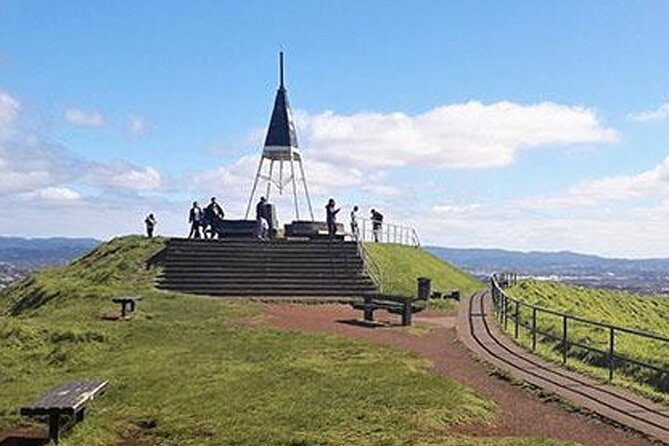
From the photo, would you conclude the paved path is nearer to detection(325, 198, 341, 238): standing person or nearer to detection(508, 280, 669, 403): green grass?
detection(508, 280, 669, 403): green grass

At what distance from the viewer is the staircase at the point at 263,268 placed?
90.5 feet

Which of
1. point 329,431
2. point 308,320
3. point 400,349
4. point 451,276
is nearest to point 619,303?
point 451,276

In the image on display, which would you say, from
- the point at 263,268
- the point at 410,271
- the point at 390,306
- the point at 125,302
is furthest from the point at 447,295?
the point at 125,302

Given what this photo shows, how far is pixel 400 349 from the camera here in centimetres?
1539

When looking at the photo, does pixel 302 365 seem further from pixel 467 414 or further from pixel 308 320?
pixel 308 320

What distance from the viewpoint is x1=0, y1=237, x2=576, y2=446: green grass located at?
961 centimetres

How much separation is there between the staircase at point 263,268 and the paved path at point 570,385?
Result: 31.8 feet

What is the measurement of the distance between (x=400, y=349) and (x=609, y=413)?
5588 millimetres

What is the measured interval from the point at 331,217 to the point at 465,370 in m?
21.1

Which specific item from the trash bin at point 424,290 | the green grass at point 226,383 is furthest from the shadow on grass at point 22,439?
the trash bin at point 424,290

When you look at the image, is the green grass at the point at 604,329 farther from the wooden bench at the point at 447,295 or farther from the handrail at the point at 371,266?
the handrail at the point at 371,266

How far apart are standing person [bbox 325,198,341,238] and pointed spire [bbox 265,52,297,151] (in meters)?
8.36

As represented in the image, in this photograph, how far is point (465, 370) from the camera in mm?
13422

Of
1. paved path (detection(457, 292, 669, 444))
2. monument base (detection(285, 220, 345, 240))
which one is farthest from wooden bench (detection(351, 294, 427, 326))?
monument base (detection(285, 220, 345, 240))
